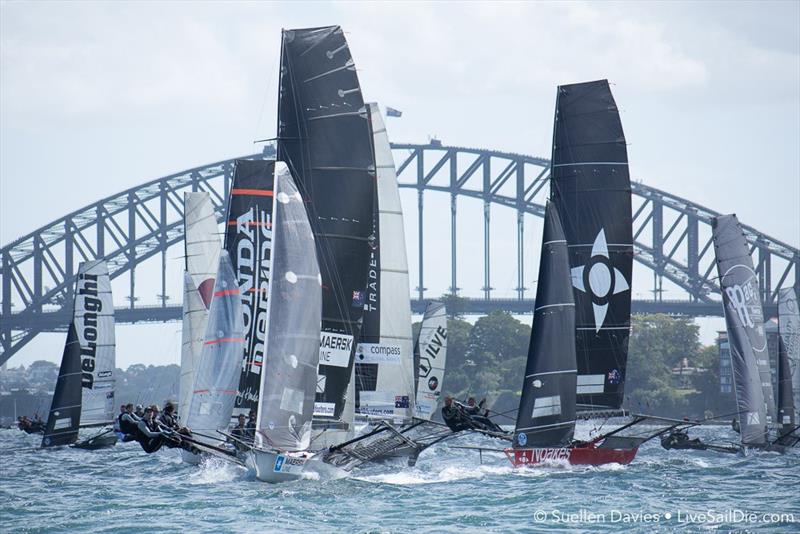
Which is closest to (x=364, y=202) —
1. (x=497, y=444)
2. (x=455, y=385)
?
(x=497, y=444)

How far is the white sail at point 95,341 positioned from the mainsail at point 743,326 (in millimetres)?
16038

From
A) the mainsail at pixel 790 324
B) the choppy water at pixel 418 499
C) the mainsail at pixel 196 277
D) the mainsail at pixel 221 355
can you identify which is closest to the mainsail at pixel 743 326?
the choppy water at pixel 418 499

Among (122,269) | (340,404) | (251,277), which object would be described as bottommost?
(340,404)

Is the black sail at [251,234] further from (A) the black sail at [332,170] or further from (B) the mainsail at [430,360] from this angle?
(B) the mainsail at [430,360]

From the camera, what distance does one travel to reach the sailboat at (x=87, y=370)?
33844 mm

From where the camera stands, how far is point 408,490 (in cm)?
2080

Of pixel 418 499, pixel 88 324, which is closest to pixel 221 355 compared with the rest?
pixel 418 499

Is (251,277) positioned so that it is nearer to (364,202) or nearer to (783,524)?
(364,202)

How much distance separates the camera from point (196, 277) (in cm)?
2944

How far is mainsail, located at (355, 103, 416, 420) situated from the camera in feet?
83.8

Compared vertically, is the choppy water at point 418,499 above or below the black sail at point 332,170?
below

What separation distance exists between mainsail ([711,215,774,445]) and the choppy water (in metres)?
2.45

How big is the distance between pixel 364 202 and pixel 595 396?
6633 mm

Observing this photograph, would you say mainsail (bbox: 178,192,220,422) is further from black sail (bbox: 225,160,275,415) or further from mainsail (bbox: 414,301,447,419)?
mainsail (bbox: 414,301,447,419)
